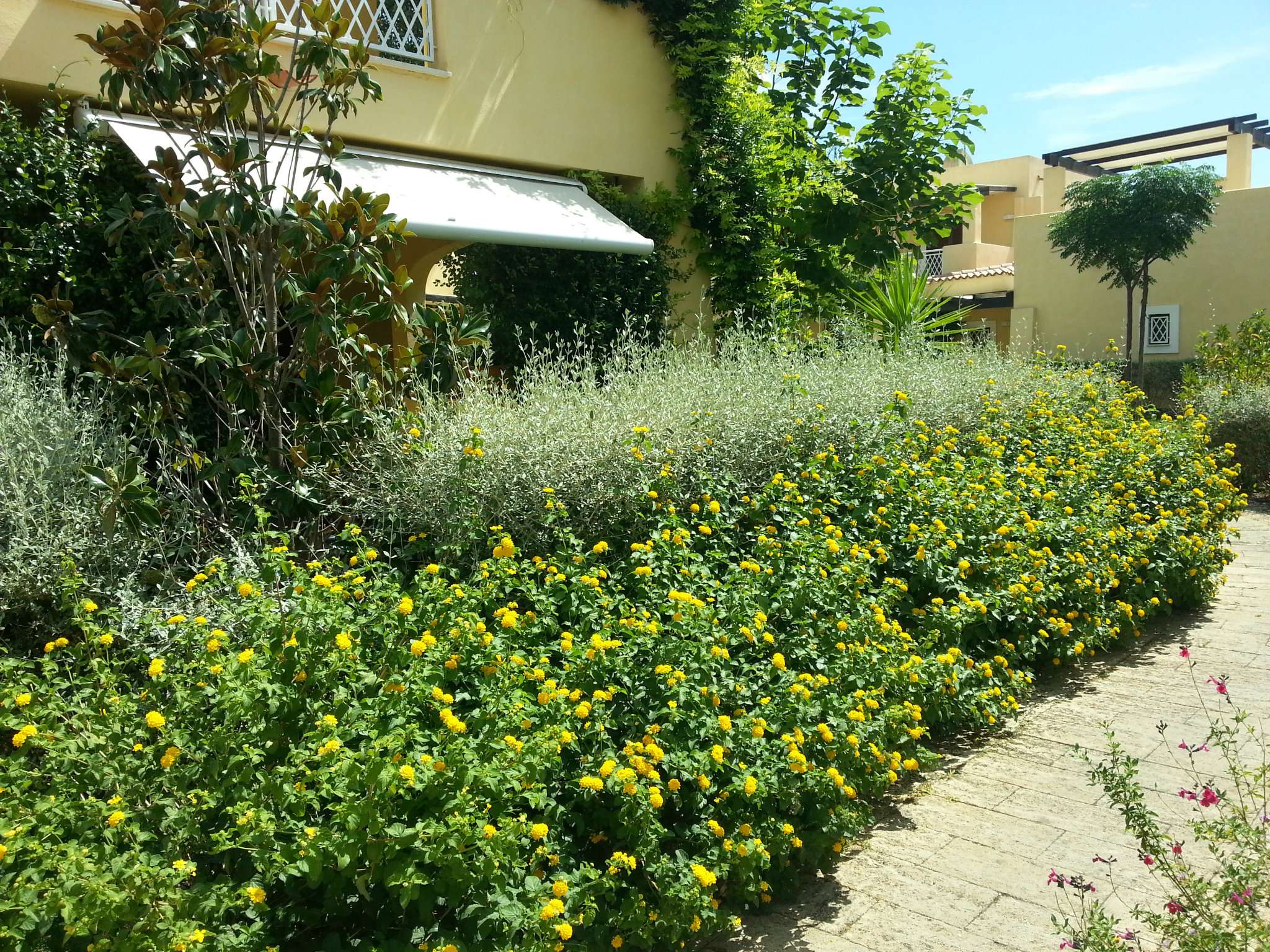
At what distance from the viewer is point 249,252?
5715mm

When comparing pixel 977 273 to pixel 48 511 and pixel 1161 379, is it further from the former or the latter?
pixel 48 511

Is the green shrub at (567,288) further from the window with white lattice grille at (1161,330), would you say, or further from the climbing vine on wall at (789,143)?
the window with white lattice grille at (1161,330)

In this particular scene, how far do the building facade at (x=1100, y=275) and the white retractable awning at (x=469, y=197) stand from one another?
9551mm

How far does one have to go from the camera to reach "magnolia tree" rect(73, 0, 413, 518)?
5383mm

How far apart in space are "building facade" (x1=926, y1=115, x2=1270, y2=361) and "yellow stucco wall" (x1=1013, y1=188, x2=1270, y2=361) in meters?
0.02

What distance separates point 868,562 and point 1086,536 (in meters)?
1.97

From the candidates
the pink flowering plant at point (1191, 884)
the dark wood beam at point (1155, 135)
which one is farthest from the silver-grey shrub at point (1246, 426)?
the dark wood beam at point (1155, 135)

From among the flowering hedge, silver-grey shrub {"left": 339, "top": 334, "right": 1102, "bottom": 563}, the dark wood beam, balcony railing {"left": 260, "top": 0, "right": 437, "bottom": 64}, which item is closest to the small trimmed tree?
the dark wood beam

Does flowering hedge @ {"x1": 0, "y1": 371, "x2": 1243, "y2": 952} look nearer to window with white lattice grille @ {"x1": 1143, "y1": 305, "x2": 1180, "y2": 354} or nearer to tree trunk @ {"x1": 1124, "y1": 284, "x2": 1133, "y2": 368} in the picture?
tree trunk @ {"x1": 1124, "y1": 284, "x2": 1133, "y2": 368}

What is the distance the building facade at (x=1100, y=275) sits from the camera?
22.1 metres

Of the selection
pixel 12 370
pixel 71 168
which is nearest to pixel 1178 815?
pixel 12 370

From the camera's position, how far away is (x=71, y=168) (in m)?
6.86

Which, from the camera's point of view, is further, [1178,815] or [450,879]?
[1178,815]

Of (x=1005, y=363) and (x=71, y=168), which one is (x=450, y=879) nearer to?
(x=71, y=168)
